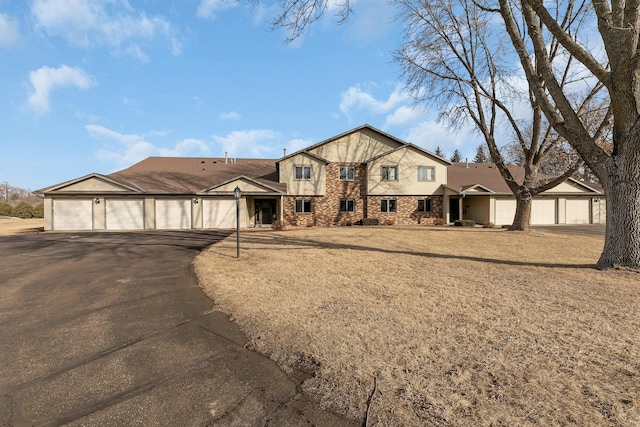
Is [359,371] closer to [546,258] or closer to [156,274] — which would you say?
[156,274]

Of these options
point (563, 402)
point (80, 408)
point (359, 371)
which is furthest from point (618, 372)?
point (80, 408)

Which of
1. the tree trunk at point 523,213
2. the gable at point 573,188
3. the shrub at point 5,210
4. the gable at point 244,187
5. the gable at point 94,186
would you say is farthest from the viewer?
the shrub at point 5,210

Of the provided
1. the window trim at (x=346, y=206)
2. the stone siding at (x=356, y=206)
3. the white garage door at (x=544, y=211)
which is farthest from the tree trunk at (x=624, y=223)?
the white garage door at (x=544, y=211)

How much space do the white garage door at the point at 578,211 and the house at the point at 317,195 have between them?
0.09 metres

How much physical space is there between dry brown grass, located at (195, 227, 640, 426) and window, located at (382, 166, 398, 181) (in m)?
17.5

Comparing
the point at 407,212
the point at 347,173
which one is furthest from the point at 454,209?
the point at 347,173

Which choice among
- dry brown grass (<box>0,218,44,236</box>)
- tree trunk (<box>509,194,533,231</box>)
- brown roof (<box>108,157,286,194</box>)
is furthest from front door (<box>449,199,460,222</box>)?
dry brown grass (<box>0,218,44,236</box>)

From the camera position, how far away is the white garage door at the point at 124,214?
74.4 feet

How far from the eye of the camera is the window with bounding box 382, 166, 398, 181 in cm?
2530

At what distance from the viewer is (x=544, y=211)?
87.0 feet

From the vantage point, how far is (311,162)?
A: 24.5m

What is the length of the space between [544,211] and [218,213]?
2700 cm

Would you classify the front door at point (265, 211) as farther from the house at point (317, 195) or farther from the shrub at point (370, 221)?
the shrub at point (370, 221)

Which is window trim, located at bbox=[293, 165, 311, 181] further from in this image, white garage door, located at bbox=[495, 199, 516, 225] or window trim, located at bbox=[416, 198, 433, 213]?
white garage door, located at bbox=[495, 199, 516, 225]
